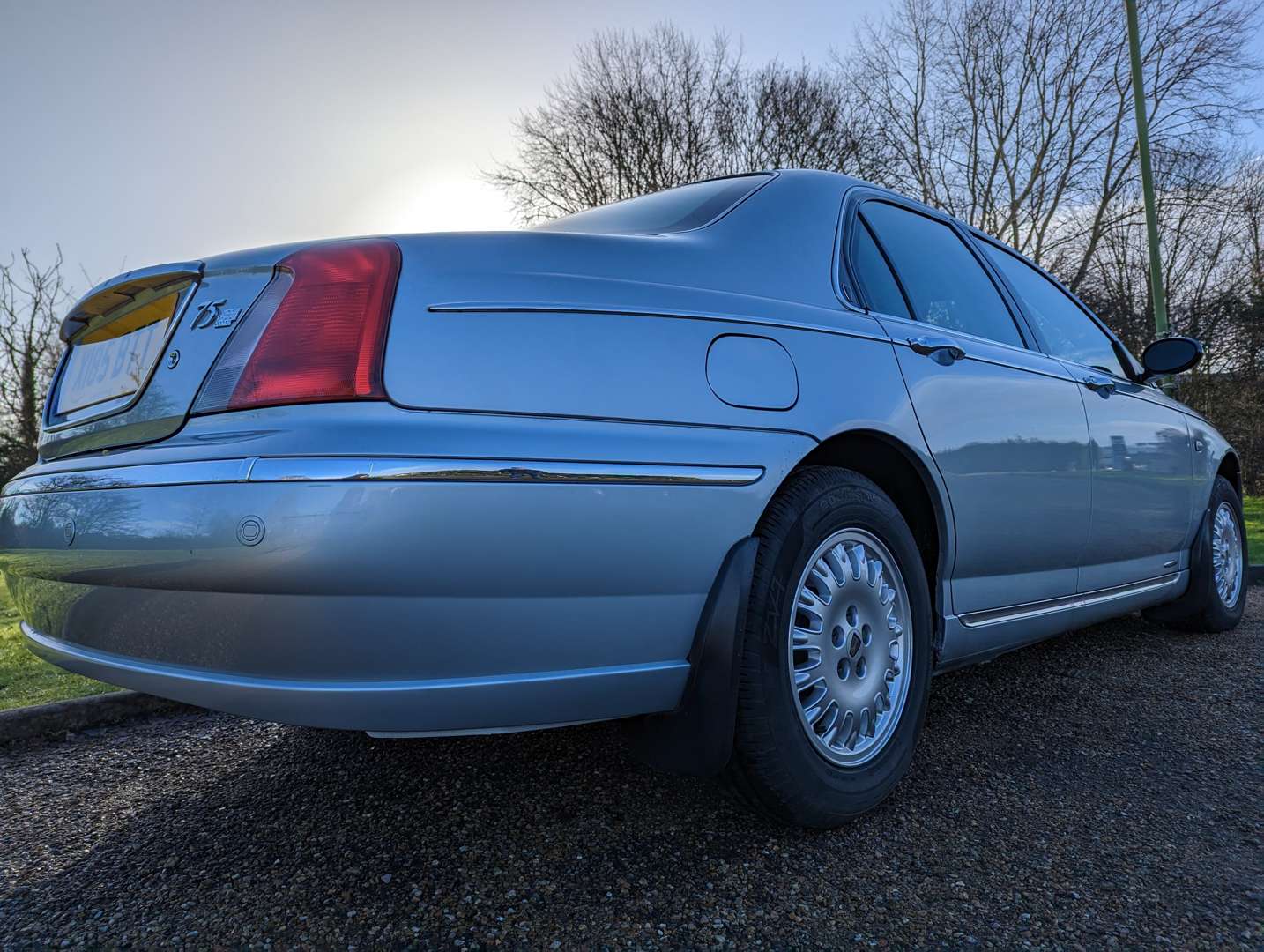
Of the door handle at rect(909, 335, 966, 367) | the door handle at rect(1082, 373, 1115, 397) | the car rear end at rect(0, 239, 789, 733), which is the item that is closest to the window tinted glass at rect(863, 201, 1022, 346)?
the door handle at rect(909, 335, 966, 367)

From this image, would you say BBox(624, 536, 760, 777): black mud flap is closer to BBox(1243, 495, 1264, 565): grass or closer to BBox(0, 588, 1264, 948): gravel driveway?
BBox(0, 588, 1264, 948): gravel driveway

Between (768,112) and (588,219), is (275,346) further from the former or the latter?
(768,112)

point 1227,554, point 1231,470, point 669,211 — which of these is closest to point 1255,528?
point 1231,470

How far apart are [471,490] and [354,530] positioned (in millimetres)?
193

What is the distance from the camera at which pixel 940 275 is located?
2.79 m

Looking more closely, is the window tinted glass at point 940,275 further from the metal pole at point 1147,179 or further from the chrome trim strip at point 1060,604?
the metal pole at point 1147,179

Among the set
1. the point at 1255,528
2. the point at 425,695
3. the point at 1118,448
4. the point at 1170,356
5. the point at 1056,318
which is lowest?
the point at 1255,528

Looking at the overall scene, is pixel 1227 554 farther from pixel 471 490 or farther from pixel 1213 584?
pixel 471 490

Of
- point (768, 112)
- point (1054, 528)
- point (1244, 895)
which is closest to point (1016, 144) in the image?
point (768, 112)

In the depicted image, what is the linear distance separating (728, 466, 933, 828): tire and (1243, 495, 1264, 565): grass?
4064 millimetres

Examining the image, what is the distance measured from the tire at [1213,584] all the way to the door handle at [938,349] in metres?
2.37

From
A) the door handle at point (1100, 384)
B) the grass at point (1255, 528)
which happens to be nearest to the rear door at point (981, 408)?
the door handle at point (1100, 384)

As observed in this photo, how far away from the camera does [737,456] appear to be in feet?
5.83

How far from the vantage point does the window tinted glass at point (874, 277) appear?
2363 millimetres
